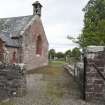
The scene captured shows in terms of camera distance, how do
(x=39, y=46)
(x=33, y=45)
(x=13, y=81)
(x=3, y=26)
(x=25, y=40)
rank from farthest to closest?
(x=39, y=46)
(x=3, y=26)
(x=33, y=45)
(x=25, y=40)
(x=13, y=81)

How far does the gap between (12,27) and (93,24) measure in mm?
11111

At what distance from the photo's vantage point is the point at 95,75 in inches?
316

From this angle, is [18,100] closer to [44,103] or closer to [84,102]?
[44,103]

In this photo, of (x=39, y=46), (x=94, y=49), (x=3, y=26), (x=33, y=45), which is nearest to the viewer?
(x=94, y=49)

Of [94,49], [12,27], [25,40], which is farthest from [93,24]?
[94,49]

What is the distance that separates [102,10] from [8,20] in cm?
1415

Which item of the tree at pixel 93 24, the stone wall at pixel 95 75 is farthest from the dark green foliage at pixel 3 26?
the stone wall at pixel 95 75

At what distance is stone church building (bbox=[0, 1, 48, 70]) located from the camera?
26.9 meters

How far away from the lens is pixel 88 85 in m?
7.99

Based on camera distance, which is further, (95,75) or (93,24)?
(93,24)

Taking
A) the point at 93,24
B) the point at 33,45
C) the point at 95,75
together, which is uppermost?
the point at 93,24

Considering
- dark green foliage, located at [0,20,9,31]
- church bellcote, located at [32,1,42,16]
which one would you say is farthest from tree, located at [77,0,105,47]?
dark green foliage, located at [0,20,9,31]

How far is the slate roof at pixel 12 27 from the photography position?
27.9 meters

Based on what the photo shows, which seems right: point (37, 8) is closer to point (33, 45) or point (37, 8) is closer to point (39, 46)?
point (39, 46)
